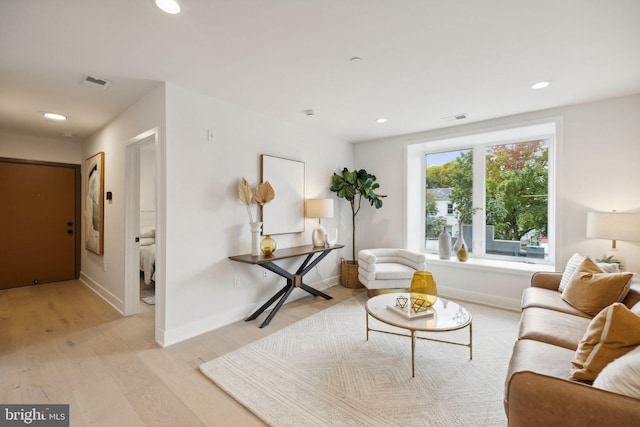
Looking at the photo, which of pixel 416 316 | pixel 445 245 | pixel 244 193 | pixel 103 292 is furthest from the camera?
pixel 445 245

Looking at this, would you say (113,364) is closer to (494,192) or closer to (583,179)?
(494,192)

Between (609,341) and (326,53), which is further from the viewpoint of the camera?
(326,53)

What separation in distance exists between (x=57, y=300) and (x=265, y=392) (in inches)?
146

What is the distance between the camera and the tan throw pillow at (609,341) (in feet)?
3.94

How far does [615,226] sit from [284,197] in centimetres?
343

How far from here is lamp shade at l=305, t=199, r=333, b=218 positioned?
3.84 metres

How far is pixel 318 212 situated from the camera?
384cm

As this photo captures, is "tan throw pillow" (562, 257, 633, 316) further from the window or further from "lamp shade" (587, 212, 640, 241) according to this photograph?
the window

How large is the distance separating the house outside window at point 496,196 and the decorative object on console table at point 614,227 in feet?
2.96

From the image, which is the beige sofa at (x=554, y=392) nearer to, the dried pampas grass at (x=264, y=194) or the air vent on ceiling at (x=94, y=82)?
the dried pampas grass at (x=264, y=194)

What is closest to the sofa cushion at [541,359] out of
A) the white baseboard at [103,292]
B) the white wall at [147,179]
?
the white baseboard at [103,292]

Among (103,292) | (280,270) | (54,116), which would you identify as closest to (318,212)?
(280,270)

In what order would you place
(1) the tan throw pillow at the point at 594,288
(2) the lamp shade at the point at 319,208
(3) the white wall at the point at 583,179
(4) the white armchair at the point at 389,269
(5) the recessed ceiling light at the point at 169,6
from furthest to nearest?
(2) the lamp shade at the point at 319,208, (4) the white armchair at the point at 389,269, (3) the white wall at the point at 583,179, (1) the tan throw pillow at the point at 594,288, (5) the recessed ceiling light at the point at 169,6

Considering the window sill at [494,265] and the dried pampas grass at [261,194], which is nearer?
the dried pampas grass at [261,194]
